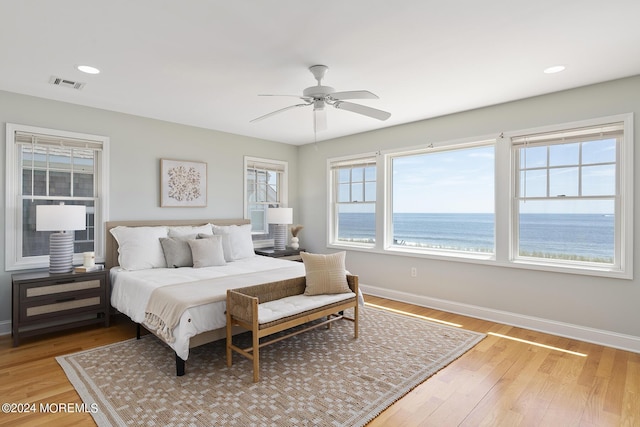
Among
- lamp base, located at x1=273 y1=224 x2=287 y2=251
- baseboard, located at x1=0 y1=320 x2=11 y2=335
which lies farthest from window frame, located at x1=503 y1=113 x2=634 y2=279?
baseboard, located at x1=0 y1=320 x2=11 y2=335

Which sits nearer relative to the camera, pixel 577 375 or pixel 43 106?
pixel 577 375

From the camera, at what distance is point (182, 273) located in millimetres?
3596

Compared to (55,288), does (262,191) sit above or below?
above

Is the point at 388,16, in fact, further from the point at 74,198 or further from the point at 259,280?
the point at 74,198

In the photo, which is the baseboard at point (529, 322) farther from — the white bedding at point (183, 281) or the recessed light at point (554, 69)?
the recessed light at point (554, 69)

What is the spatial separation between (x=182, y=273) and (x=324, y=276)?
4.96ft

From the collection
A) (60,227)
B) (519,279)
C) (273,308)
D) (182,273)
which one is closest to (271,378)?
(273,308)

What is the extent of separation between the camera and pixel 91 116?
4.04 meters

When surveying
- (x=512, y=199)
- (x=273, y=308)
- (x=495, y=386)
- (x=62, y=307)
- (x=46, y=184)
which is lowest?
(x=495, y=386)

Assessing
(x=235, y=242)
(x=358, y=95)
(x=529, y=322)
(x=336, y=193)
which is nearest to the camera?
(x=358, y=95)

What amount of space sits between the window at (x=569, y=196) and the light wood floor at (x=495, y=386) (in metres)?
0.95

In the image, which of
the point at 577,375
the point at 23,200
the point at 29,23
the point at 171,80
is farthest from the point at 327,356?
the point at 23,200

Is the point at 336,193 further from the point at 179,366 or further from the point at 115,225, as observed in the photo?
the point at 179,366

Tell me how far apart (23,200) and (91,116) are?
1179mm
